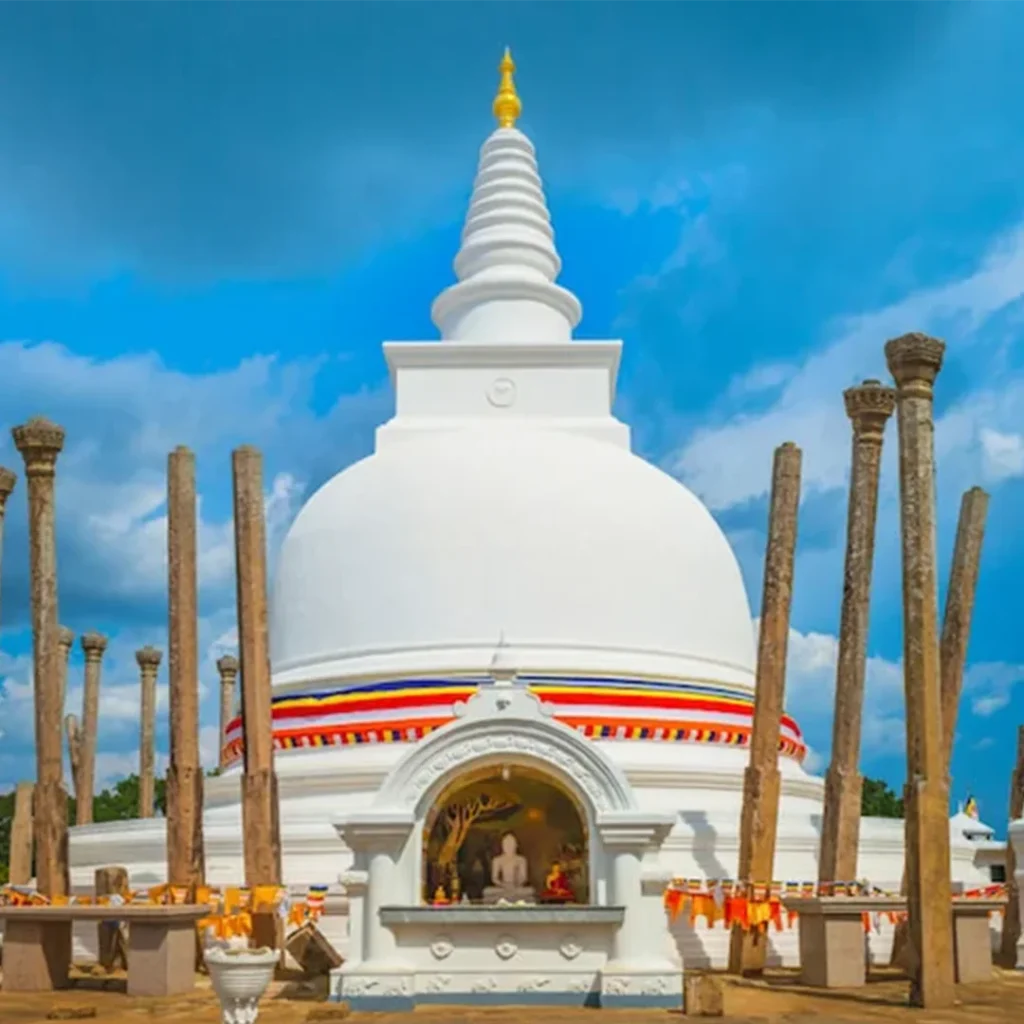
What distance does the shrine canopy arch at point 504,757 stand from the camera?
1245cm

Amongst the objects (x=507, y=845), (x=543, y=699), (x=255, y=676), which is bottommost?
(x=507, y=845)

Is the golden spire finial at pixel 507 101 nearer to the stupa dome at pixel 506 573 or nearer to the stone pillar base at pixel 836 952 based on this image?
the stupa dome at pixel 506 573

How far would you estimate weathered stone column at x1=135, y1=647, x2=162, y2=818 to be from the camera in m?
26.7

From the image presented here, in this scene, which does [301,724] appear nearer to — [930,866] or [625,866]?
[625,866]

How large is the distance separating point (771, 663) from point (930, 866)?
3.79 meters

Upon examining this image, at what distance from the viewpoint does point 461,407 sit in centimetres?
2345

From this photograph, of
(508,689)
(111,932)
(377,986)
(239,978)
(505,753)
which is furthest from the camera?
(111,932)

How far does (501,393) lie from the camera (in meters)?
23.5

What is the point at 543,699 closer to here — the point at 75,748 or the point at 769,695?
the point at 769,695

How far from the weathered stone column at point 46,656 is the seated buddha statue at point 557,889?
18.0 ft

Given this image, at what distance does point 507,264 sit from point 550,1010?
53.2 feet

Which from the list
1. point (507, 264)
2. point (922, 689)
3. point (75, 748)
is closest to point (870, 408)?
point (922, 689)

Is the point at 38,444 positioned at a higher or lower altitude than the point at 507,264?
lower

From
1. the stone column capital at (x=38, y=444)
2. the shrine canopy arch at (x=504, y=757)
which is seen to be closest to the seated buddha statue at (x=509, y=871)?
the shrine canopy arch at (x=504, y=757)
